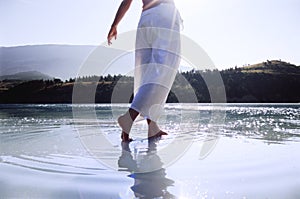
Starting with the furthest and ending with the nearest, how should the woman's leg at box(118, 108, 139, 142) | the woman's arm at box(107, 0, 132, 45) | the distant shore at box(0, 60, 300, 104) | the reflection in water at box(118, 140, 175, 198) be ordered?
the distant shore at box(0, 60, 300, 104)
the woman's arm at box(107, 0, 132, 45)
the woman's leg at box(118, 108, 139, 142)
the reflection in water at box(118, 140, 175, 198)

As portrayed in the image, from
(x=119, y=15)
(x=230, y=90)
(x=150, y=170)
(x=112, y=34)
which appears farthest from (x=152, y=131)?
(x=230, y=90)

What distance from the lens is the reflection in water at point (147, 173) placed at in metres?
1.08

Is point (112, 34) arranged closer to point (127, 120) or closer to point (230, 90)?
point (127, 120)

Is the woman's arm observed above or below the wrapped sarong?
above

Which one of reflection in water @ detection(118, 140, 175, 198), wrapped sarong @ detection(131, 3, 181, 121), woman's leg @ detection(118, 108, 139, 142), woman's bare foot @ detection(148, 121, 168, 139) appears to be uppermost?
wrapped sarong @ detection(131, 3, 181, 121)

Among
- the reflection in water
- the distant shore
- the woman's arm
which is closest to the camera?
the reflection in water

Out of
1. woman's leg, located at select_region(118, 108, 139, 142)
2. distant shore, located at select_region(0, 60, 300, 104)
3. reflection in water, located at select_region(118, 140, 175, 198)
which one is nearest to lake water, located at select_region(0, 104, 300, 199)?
reflection in water, located at select_region(118, 140, 175, 198)

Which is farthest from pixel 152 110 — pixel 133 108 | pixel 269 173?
pixel 269 173

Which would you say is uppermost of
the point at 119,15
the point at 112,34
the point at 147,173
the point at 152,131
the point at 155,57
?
the point at 119,15

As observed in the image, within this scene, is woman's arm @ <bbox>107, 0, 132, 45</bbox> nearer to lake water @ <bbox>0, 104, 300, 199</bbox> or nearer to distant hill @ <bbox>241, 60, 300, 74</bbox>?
lake water @ <bbox>0, 104, 300, 199</bbox>

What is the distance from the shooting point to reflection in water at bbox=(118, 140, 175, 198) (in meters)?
1.08

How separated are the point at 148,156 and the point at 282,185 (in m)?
0.78

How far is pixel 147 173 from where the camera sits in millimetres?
1361

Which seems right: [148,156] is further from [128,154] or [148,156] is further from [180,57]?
[180,57]
